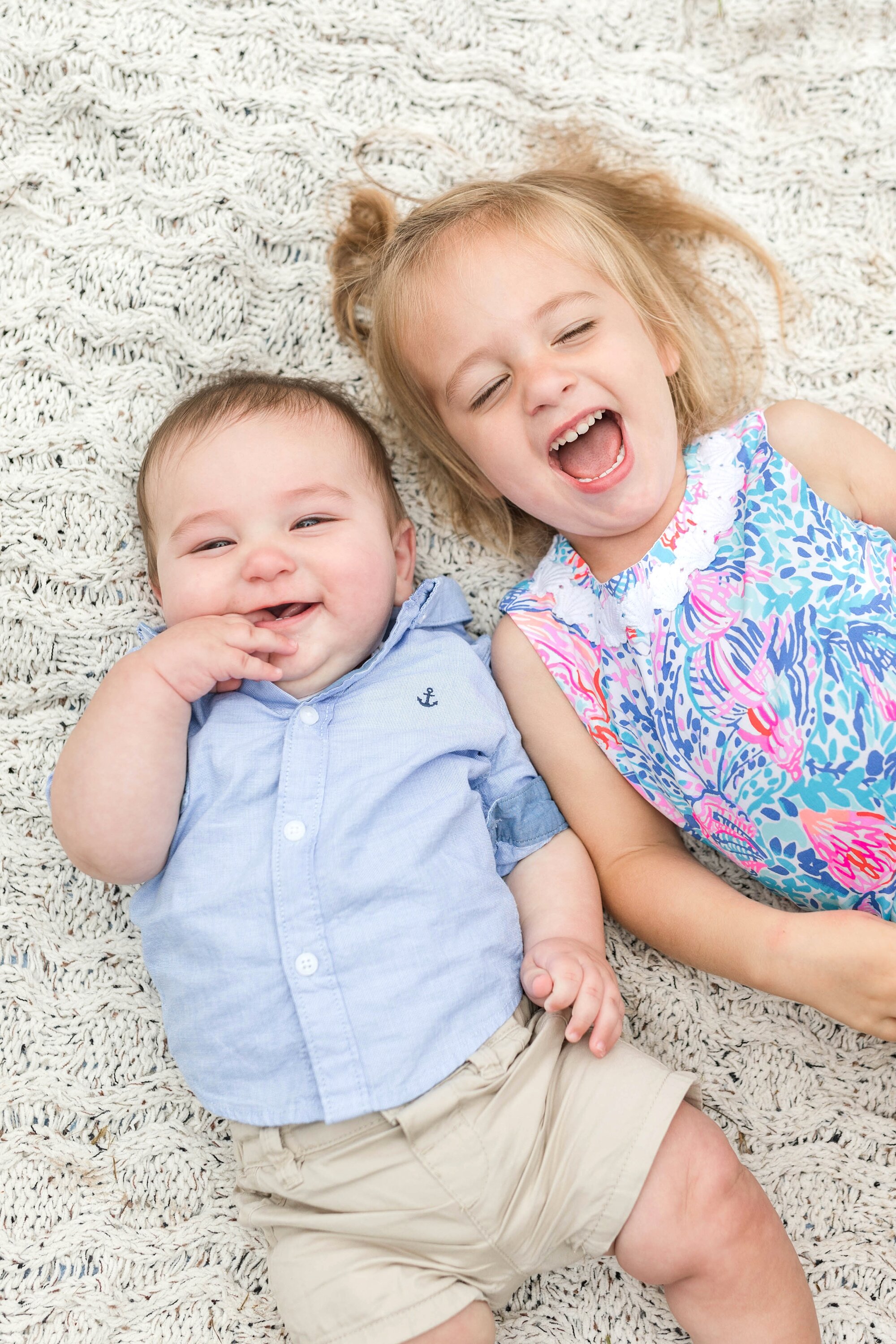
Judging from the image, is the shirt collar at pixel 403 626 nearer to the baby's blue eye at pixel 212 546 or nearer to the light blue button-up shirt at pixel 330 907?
the light blue button-up shirt at pixel 330 907

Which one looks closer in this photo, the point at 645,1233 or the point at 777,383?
the point at 645,1233

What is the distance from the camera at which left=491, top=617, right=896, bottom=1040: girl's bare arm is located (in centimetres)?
151

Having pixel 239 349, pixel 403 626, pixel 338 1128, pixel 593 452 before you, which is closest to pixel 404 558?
pixel 403 626

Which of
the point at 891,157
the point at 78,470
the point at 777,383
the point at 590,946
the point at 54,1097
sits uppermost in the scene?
the point at 891,157

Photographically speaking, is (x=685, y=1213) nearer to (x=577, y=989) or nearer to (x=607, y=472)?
(x=577, y=989)

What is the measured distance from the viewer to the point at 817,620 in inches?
62.1

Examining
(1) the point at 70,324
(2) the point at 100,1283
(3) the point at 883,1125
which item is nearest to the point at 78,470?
(1) the point at 70,324

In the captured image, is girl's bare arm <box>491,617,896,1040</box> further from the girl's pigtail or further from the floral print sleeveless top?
the girl's pigtail

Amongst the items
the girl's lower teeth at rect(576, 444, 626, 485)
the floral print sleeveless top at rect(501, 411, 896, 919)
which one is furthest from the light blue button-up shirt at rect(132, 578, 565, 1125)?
the girl's lower teeth at rect(576, 444, 626, 485)

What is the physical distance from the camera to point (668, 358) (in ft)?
5.81

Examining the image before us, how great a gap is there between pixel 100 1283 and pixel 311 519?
4.05ft

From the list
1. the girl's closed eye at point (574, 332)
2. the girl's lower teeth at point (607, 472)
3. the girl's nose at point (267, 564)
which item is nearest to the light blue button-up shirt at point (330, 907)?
the girl's nose at point (267, 564)

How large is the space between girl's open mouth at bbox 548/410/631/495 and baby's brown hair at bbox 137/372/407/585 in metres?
0.31

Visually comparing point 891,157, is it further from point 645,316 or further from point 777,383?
point 645,316
